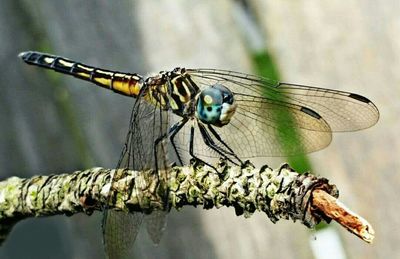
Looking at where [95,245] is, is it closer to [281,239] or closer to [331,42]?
[281,239]

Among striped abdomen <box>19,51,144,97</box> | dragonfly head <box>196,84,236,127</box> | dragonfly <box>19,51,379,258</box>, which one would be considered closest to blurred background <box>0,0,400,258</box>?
striped abdomen <box>19,51,144,97</box>

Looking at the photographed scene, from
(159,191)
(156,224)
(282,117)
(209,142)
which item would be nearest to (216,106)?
(209,142)

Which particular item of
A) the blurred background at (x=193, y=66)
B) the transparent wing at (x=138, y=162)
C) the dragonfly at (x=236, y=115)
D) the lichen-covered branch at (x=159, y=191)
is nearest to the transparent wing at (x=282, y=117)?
the dragonfly at (x=236, y=115)

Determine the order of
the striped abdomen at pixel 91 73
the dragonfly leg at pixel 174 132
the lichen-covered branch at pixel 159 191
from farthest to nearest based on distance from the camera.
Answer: the striped abdomen at pixel 91 73
the dragonfly leg at pixel 174 132
the lichen-covered branch at pixel 159 191

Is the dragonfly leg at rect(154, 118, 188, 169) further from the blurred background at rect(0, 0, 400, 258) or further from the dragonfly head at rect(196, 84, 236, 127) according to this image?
the blurred background at rect(0, 0, 400, 258)

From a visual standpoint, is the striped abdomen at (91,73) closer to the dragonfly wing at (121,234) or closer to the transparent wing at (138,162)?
the transparent wing at (138,162)

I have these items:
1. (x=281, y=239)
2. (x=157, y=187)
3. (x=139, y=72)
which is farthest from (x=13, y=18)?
(x=157, y=187)
